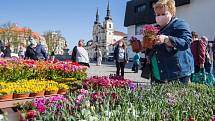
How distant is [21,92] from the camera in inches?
269

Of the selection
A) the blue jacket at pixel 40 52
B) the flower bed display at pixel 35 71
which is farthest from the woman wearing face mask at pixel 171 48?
the blue jacket at pixel 40 52

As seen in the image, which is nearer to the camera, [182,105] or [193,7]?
[182,105]

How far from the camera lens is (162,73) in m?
4.51

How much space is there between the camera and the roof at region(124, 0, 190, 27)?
42.8 metres

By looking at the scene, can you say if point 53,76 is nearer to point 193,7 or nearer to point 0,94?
point 0,94

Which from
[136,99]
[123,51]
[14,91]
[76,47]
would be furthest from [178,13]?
[136,99]

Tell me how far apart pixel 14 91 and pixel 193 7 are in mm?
31080

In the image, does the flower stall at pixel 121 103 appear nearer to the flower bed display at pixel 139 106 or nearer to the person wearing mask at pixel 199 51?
the flower bed display at pixel 139 106

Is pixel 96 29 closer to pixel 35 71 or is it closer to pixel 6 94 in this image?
pixel 35 71

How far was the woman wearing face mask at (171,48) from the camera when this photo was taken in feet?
14.0

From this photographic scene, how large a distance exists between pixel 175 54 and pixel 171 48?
0.11 meters

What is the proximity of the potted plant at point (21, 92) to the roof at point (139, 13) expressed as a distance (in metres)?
35.2

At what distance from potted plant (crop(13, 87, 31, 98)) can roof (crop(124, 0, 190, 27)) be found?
3515 centimetres

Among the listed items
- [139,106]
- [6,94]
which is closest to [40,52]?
[6,94]
